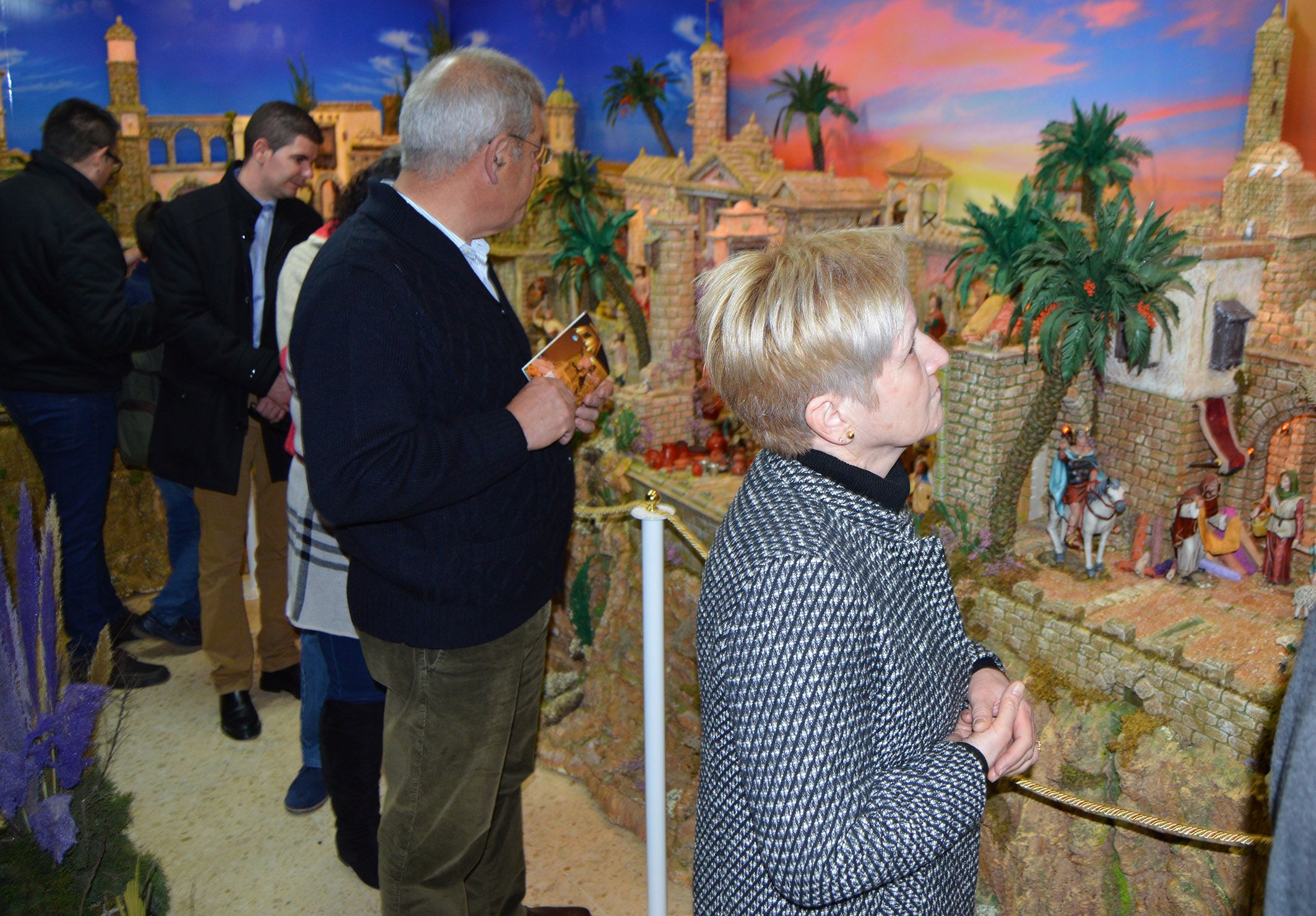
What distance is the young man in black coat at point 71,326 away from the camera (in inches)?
183

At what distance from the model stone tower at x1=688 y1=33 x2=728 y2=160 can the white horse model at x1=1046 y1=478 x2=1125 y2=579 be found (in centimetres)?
506

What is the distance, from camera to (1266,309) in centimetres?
519

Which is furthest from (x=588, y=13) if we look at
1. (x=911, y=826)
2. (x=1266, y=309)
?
(x=911, y=826)

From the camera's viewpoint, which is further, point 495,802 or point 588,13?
point 588,13

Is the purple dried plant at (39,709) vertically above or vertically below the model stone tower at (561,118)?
below

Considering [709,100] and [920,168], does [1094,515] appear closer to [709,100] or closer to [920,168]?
[920,168]

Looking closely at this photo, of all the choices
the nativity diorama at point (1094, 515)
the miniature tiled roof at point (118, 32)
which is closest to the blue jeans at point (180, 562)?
the nativity diorama at point (1094, 515)

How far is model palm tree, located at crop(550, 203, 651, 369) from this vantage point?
889 centimetres

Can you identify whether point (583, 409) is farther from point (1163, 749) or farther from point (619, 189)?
point (619, 189)

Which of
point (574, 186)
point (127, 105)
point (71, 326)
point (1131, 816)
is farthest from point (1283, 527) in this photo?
point (127, 105)

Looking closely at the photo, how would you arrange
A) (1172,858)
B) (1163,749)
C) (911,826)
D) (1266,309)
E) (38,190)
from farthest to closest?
1. (1266,309)
2. (38,190)
3. (1163,749)
4. (1172,858)
5. (911,826)

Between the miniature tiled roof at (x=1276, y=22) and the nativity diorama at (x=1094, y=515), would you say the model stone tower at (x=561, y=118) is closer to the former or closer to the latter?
the nativity diorama at (x=1094, y=515)

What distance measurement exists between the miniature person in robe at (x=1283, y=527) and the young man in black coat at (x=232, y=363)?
4.33 m

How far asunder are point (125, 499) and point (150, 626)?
1.55 meters
